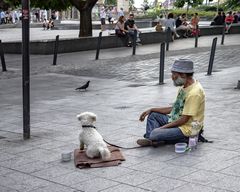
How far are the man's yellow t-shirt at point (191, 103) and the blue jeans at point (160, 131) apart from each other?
0.10 meters

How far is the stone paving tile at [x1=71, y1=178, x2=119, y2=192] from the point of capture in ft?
17.2

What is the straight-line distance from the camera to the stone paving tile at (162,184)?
5.15 m

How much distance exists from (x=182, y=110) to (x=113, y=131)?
64.4 inches

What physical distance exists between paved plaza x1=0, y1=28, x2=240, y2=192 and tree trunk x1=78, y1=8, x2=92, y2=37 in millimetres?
7649

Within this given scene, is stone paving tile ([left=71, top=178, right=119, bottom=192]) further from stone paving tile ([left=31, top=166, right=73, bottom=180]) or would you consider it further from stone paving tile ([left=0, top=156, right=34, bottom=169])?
stone paving tile ([left=0, top=156, right=34, bottom=169])

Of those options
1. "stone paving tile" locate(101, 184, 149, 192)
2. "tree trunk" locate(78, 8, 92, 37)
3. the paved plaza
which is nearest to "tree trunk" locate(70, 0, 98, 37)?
"tree trunk" locate(78, 8, 92, 37)

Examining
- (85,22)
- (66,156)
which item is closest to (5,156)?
(66,156)

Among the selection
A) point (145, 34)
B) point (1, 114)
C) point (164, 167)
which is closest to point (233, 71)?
point (1, 114)

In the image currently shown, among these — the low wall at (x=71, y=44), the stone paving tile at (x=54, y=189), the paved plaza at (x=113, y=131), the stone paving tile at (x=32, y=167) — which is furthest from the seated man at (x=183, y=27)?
the stone paving tile at (x=54, y=189)

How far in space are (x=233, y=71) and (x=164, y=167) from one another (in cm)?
965

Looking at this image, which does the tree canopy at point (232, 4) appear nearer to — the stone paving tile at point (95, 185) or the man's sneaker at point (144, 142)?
the man's sneaker at point (144, 142)

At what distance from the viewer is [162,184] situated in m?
5.29

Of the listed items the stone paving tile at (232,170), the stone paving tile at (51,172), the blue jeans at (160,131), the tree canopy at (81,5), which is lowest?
the stone paving tile at (51,172)

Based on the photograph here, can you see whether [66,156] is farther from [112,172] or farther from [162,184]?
[162,184]
